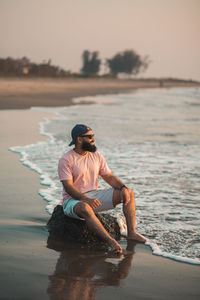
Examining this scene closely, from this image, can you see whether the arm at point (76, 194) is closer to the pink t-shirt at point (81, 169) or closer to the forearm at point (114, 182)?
the pink t-shirt at point (81, 169)

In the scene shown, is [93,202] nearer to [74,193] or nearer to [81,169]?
[74,193]

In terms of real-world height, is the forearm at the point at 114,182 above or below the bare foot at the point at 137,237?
above

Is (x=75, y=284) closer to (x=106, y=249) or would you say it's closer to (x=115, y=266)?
(x=115, y=266)

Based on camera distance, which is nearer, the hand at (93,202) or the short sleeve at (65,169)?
the hand at (93,202)

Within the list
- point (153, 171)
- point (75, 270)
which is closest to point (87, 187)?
point (75, 270)

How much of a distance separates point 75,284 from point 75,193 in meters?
1.23

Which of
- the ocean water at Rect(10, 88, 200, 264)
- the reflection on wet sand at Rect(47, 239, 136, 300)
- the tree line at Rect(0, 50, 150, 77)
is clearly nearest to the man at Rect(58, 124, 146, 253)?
the reflection on wet sand at Rect(47, 239, 136, 300)

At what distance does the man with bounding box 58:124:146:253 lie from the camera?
479cm

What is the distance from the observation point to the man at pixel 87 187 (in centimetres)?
479

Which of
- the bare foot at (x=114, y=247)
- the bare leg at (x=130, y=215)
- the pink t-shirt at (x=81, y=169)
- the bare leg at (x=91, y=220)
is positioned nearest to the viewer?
the bare foot at (x=114, y=247)

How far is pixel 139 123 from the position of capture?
18.8 m

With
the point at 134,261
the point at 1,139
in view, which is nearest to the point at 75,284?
the point at 134,261

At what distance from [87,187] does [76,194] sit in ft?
0.97

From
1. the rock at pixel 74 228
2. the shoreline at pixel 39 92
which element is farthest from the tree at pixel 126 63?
the rock at pixel 74 228
